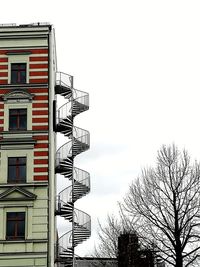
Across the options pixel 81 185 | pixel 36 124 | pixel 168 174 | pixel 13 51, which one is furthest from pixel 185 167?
pixel 13 51

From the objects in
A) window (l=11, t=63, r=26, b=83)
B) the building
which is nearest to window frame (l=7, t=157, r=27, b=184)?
the building

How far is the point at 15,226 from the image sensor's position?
39.7 meters

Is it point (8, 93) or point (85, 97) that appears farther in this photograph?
point (85, 97)

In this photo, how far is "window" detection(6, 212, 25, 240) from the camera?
39.5m

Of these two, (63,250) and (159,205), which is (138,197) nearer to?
(159,205)

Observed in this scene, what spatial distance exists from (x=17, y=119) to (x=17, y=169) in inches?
134

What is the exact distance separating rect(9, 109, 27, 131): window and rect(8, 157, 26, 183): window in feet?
6.99

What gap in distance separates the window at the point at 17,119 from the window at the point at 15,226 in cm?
573

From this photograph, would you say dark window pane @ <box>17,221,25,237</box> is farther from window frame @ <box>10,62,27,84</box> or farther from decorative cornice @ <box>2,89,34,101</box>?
window frame @ <box>10,62,27,84</box>

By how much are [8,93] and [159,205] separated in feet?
40.8

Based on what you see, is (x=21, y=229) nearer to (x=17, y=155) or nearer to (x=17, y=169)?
(x=17, y=169)

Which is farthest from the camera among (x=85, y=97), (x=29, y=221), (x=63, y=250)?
(x=85, y=97)

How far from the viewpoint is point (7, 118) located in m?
41.6

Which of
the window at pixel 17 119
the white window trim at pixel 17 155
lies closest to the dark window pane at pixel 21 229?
the white window trim at pixel 17 155
